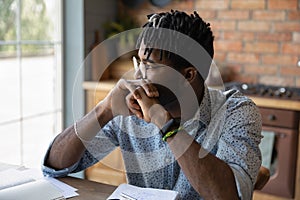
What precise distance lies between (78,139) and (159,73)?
1.22ft

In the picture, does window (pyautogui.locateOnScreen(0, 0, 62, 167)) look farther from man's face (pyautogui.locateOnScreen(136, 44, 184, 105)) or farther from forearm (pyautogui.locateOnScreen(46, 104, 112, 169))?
man's face (pyautogui.locateOnScreen(136, 44, 184, 105))

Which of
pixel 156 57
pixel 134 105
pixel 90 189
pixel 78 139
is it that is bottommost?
pixel 90 189

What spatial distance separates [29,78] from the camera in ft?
9.40

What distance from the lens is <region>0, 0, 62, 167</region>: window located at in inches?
104

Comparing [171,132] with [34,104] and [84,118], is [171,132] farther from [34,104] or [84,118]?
[34,104]

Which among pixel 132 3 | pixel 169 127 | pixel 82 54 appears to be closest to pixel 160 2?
pixel 132 3

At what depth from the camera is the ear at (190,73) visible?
1300 millimetres

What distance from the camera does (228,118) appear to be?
1317 mm

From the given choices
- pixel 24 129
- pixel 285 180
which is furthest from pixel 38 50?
pixel 285 180

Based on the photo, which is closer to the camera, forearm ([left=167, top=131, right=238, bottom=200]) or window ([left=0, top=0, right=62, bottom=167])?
forearm ([left=167, top=131, right=238, bottom=200])

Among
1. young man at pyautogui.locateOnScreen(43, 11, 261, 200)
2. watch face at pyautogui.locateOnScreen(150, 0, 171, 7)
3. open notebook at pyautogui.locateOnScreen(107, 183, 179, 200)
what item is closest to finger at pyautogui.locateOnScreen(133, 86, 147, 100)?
young man at pyautogui.locateOnScreen(43, 11, 261, 200)

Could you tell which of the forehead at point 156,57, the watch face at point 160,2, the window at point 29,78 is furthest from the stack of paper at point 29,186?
the watch face at point 160,2

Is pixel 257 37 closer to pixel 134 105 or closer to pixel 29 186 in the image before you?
pixel 134 105

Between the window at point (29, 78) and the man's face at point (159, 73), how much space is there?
5.17 ft
